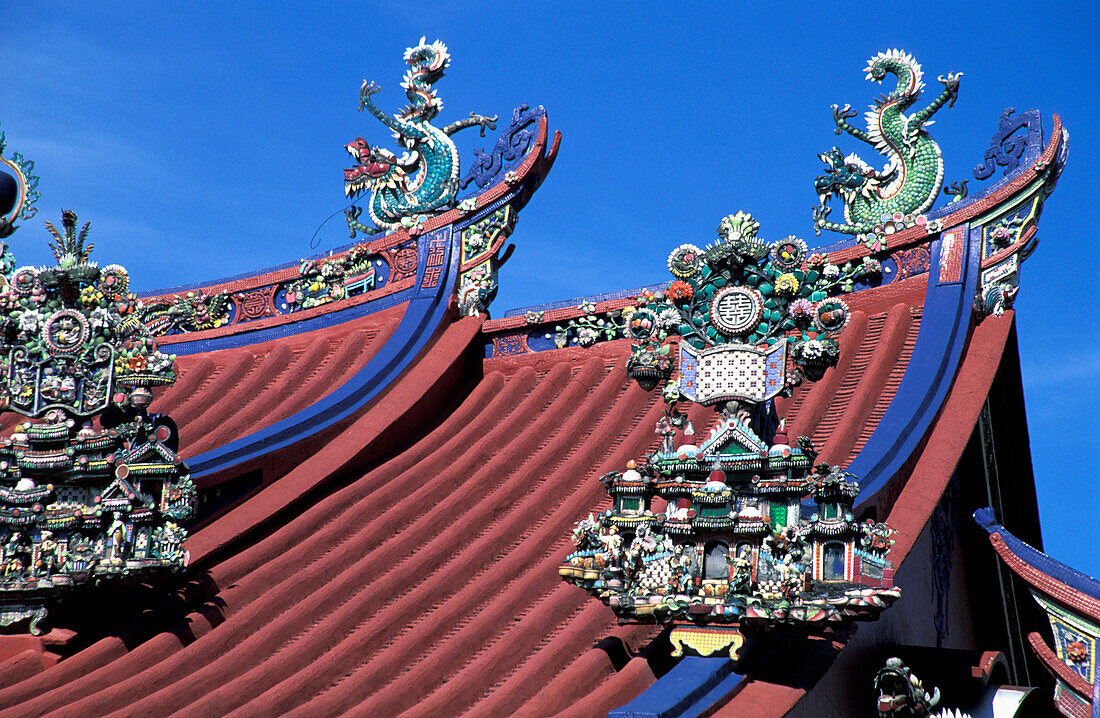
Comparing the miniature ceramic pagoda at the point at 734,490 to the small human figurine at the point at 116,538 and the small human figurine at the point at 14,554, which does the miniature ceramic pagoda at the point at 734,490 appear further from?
the small human figurine at the point at 14,554

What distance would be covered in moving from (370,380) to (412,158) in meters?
2.56

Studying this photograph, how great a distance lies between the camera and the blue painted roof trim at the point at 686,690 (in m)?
5.45

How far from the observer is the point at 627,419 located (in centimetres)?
891

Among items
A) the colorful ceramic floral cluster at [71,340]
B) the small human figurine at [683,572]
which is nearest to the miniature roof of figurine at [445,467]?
the small human figurine at [683,572]

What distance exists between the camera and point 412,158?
11.1 m

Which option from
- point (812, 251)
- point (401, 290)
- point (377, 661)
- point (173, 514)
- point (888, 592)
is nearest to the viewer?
point (888, 592)

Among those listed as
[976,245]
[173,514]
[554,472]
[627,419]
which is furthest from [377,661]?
[976,245]

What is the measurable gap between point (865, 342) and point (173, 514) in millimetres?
4840

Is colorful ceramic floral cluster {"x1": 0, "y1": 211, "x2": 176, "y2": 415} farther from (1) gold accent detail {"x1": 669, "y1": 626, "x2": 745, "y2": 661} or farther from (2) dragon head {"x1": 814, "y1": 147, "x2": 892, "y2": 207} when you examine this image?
(2) dragon head {"x1": 814, "y1": 147, "x2": 892, "y2": 207}

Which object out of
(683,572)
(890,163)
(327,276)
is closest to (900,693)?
(683,572)

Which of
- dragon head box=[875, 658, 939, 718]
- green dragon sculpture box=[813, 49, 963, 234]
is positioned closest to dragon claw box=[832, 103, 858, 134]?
green dragon sculpture box=[813, 49, 963, 234]

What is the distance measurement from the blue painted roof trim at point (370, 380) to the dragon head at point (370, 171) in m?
0.75

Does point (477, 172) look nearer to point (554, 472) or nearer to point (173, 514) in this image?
point (554, 472)

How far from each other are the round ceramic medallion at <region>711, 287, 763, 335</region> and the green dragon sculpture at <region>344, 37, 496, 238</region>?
4773 millimetres
